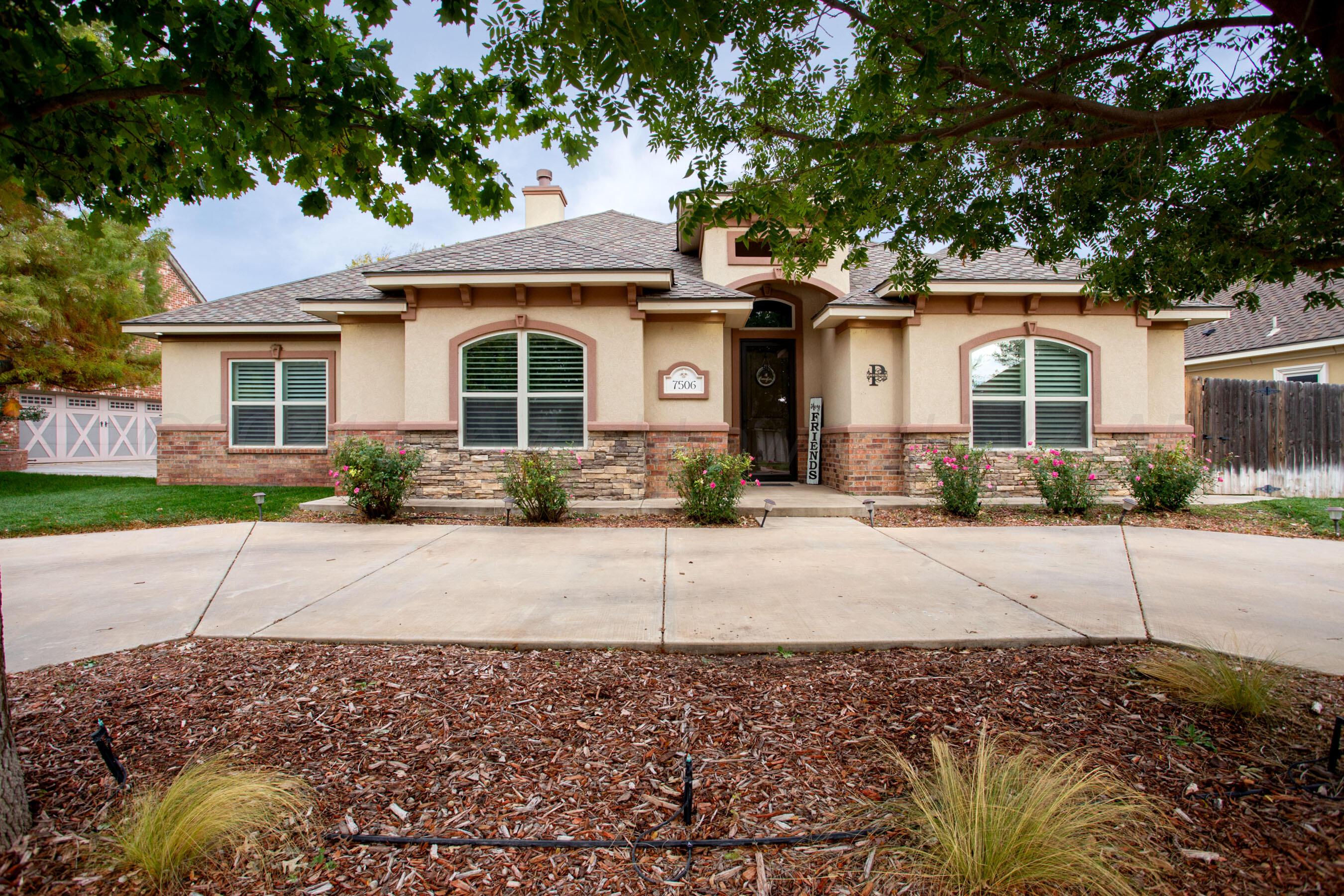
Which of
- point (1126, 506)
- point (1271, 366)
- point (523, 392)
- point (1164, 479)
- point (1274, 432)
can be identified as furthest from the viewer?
point (1271, 366)

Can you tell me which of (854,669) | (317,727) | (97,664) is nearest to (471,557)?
(97,664)

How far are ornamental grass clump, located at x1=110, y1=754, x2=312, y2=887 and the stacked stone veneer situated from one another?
925 cm

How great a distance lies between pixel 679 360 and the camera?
9.69 m

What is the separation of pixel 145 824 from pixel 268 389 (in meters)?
11.9

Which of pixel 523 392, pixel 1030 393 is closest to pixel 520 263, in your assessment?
pixel 523 392

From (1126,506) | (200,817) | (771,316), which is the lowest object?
(200,817)

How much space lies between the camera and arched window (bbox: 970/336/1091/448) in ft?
32.4

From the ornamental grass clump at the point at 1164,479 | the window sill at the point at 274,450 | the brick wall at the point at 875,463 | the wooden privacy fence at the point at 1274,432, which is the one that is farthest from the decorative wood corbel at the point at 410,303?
the wooden privacy fence at the point at 1274,432

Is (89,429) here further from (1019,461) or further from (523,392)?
(1019,461)

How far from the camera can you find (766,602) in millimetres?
4344

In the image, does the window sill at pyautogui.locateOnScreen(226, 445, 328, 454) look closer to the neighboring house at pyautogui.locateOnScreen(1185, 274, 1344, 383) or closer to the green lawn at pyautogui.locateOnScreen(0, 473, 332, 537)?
the green lawn at pyautogui.locateOnScreen(0, 473, 332, 537)

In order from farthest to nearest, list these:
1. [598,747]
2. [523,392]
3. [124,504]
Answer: [523,392] → [124,504] → [598,747]

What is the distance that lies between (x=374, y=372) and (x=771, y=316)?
7.24 meters

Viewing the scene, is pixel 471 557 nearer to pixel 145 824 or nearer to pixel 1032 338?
pixel 145 824
